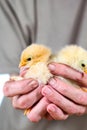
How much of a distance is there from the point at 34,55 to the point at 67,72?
71mm

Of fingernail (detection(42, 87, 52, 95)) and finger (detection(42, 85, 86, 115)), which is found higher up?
fingernail (detection(42, 87, 52, 95))

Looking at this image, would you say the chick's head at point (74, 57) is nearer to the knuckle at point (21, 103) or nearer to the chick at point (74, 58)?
the chick at point (74, 58)

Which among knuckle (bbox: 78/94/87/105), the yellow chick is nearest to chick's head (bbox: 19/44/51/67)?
the yellow chick

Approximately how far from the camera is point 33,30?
936mm

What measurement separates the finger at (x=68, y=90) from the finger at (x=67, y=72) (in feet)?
0.05

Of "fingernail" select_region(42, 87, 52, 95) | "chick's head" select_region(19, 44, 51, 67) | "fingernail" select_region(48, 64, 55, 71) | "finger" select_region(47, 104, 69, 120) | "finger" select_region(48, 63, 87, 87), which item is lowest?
"finger" select_region(47, 104, 69, 120)

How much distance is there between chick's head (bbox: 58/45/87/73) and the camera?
0.62 metres

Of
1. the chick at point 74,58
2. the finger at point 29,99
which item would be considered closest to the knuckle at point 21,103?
the finger at point 29,99

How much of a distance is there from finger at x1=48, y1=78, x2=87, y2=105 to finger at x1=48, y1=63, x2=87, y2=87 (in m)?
0.01

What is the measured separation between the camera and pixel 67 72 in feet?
2.04

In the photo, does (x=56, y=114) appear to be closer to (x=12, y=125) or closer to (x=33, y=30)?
(x=12, y=125)

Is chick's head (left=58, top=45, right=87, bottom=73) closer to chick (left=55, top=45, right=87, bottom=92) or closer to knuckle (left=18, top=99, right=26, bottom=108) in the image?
chick (left=55, top=45, right=87, bottom=92)

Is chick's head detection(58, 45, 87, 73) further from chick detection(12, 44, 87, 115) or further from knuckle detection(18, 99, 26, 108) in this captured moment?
knuckle detection(18, 99, 26, 108)

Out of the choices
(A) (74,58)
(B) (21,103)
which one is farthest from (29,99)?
(A) (74,58)
